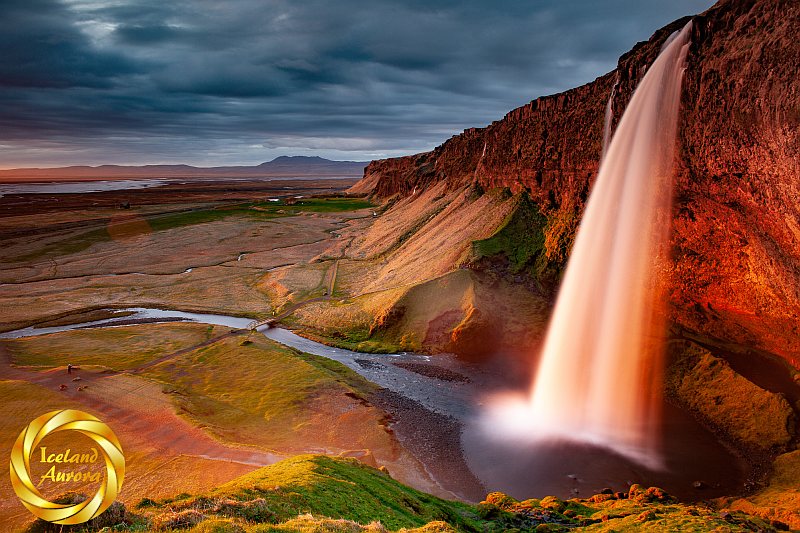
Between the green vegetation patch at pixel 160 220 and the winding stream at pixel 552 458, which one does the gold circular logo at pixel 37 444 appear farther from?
the green vegetation patch at pixel 160 220

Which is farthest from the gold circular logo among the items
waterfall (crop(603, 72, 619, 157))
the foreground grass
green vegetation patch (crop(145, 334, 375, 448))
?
waterfall (crop(603, 72, 619, 157))

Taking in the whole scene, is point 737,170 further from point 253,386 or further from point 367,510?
point 253,386

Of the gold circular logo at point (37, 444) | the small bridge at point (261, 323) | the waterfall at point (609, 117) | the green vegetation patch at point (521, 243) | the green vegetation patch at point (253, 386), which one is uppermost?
the waterfall at point (609, 117)

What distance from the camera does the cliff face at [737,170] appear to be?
20.8 m

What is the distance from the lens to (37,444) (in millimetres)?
7457

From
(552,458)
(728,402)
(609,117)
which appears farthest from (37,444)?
(609,117)

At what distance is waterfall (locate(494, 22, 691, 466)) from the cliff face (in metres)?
1.31

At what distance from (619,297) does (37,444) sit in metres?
31.2

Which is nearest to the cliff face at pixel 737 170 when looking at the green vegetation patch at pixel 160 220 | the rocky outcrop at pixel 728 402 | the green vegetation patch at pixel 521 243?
the rocky outcrop at pixel 728 402

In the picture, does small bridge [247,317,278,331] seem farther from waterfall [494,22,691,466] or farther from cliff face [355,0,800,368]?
cliff face [355,0,800,368]

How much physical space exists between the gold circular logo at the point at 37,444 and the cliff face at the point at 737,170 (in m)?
26.8

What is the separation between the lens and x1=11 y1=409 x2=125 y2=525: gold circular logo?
7.47m

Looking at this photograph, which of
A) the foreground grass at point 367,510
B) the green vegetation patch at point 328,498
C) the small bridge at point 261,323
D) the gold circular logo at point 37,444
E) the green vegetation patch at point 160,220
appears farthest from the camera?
the green vegetation patch at point 160,220

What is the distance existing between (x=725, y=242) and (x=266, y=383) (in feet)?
97.4
